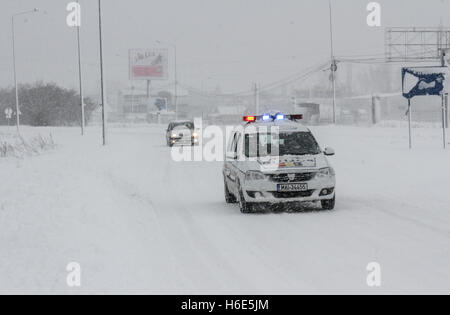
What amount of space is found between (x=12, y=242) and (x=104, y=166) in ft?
49.5

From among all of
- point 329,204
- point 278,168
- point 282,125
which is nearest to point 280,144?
point 282,125

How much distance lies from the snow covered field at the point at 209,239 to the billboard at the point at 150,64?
89191 millimetres

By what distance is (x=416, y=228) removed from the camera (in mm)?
10289

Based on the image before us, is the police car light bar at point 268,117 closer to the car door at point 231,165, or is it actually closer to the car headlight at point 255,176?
the car door at point 231,165

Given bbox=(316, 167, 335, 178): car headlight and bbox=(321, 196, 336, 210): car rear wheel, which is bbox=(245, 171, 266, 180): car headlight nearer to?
bbox=(316, 167, 335, 178): car headlight

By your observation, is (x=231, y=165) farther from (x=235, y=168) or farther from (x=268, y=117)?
(x=268, y=117)

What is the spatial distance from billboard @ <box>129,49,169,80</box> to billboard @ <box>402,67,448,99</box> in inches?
3224

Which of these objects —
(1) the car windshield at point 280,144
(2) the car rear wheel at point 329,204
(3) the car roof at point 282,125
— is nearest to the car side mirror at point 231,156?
(1) the car windshield at point 280,144

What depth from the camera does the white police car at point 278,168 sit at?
12453 millimetres

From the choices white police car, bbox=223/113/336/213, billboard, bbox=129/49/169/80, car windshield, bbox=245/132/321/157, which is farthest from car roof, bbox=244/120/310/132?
billboard, bbox=129/49/169/80

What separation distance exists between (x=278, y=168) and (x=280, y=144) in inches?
49.2

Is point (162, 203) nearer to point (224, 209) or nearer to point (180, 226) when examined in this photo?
point (224, 209)

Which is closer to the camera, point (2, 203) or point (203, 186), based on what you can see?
point (2, 203)
